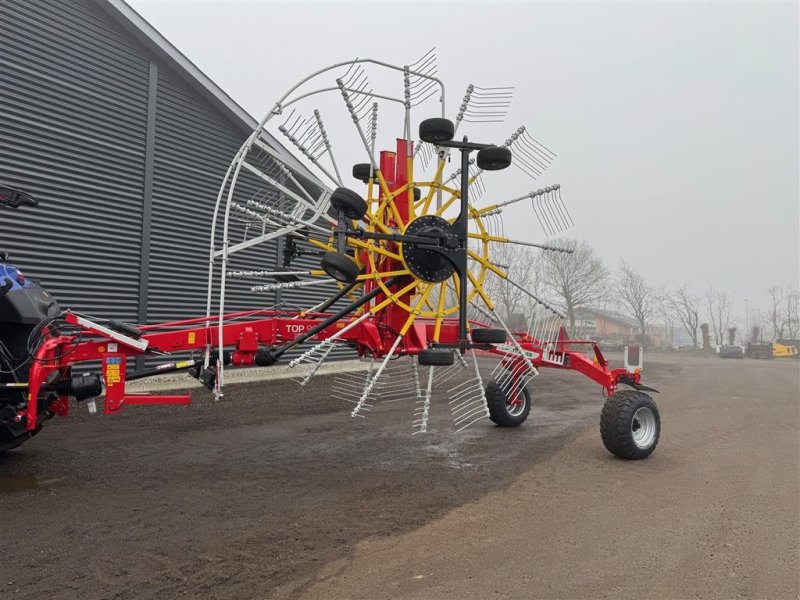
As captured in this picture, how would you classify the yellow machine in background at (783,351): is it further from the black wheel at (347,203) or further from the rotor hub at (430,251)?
the black wheel at (347,203)

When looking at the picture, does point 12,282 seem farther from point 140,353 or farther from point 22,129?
point 22,129

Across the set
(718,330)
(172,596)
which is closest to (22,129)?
(172,596)

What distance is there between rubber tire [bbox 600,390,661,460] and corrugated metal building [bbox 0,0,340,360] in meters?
8.41

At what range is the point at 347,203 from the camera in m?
4.49

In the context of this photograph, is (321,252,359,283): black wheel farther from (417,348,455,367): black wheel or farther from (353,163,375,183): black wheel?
(353,163,375,183): black wheel

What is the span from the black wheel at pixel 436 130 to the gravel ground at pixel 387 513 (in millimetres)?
3087

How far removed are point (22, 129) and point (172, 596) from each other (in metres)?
8.88

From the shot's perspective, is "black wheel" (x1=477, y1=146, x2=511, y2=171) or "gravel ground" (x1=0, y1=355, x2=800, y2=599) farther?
"black wheel" (x1=477, y1=146, x2=511, y2=171)

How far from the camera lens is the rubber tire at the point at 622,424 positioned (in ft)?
21.4

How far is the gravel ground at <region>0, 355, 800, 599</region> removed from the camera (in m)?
3.53

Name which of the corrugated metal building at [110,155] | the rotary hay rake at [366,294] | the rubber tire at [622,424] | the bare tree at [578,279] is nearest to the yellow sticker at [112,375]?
the rotary hay rake at [366,294]

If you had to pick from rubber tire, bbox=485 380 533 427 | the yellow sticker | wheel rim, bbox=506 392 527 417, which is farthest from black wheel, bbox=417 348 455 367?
wheel rim, bbox=506 392 527 417

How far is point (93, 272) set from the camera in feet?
33.6

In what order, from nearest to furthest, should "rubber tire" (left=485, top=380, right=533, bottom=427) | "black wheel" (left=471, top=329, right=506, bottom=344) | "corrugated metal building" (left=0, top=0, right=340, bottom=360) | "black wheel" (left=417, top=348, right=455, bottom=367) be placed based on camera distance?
"black wheel" (left=417, top=348, right=455, bottom=367), "black wheel" (left=471, top=329, right=506, bottom=344), "rubber tire" (left=485, top=380, right=533, bottom=427), "corrugated metal building" (left=0, top=0, right=340, bottom=360)
